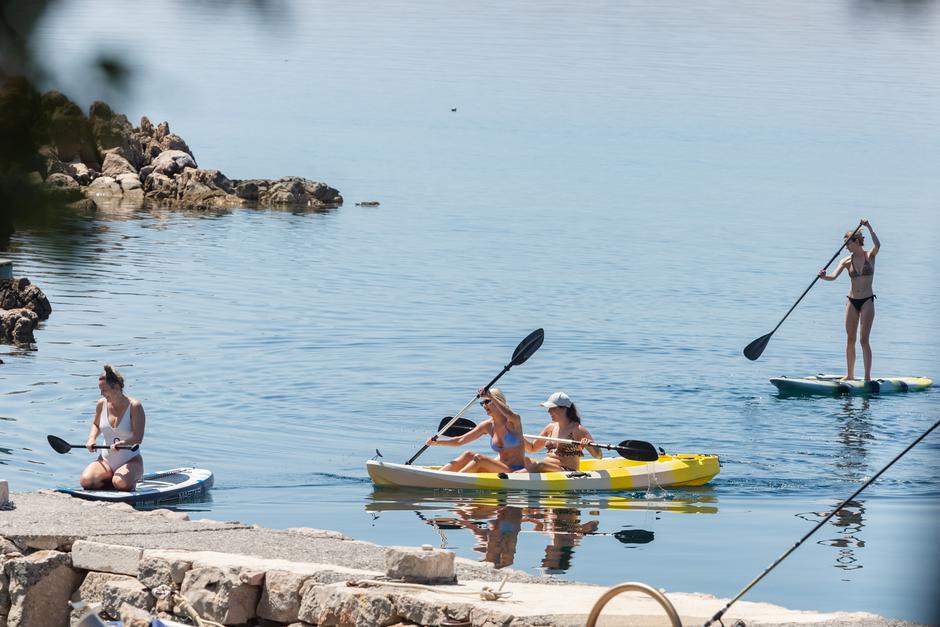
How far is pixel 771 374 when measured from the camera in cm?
2164

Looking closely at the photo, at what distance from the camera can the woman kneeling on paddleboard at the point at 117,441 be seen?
11648mm

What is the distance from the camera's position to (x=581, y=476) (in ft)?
44.4

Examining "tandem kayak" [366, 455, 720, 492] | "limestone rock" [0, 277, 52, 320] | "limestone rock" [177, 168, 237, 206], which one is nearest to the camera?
"tandem kayak" [366, 455, 720, 492]

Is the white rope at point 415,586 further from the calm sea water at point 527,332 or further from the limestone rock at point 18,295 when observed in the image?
the limestone rock at point 18,295

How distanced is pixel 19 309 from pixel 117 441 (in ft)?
37.2

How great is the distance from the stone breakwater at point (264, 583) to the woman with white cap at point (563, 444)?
5.44m

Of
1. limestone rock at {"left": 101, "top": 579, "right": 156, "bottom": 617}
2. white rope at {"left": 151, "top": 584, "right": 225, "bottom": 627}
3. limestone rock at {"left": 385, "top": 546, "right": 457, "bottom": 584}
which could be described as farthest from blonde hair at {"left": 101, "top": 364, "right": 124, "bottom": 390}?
limestone rock at {"left": 385, "top": 546, "right": 457, "bottom": 584}

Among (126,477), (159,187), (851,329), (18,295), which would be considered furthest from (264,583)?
(159,187)

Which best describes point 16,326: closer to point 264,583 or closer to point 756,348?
point 756,348

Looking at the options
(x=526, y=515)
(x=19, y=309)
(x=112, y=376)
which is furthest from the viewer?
(x=19, y=309)

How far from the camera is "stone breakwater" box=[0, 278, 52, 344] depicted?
22.0 metres

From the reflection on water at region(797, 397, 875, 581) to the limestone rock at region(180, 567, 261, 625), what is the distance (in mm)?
4604

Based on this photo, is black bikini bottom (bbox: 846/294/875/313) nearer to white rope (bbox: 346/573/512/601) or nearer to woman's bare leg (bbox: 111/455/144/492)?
woman's bare leg (bbox: 111/455/144/492)

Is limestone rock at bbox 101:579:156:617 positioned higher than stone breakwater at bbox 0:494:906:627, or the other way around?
stone breakwater at bbox 0:494:906:627
